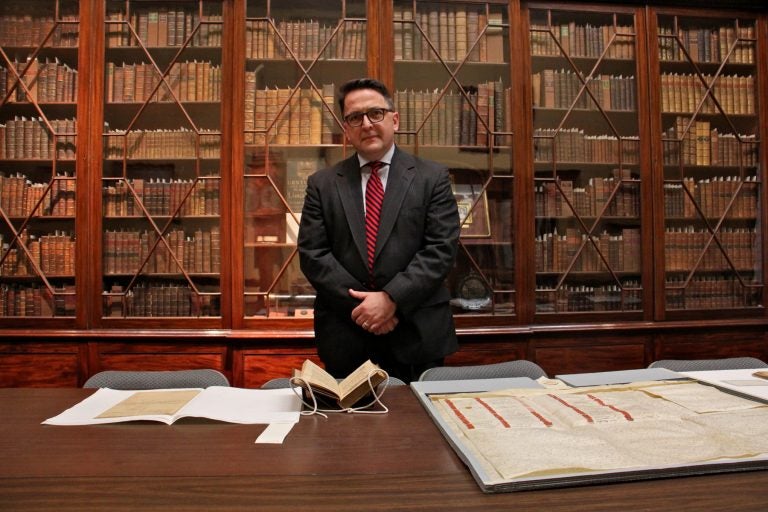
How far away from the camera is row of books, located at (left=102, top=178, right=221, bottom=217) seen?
2.94 metres

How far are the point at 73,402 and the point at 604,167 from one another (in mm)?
2878

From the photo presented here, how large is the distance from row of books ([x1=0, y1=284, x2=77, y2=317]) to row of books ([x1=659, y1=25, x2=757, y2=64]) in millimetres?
3684

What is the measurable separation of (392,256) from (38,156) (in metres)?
2.22

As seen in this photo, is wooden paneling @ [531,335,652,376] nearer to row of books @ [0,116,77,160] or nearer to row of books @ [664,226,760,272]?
row of books @ [664,226,760,272]

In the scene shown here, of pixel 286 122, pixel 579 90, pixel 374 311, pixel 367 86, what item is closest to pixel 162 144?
pixel 286 122

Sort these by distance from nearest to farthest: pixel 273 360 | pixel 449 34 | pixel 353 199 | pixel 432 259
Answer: pixel 432 259 → pixel 353 199 → pixel 273 360 → pixel 449 34

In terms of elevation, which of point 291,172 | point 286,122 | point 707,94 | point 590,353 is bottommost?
point 590,353

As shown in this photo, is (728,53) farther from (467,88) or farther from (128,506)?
(128,506)

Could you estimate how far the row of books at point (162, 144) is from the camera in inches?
116

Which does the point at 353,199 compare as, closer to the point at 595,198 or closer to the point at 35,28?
the point at 595,198

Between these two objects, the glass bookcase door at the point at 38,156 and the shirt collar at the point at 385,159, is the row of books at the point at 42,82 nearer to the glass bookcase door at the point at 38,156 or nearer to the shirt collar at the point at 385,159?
the glass bookcase door at the point at 38,156

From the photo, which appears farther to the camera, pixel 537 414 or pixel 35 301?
pixel 35 301

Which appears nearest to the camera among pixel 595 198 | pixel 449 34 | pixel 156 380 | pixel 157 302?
pixel 156 380

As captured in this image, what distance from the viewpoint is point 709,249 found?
3.23 meters
